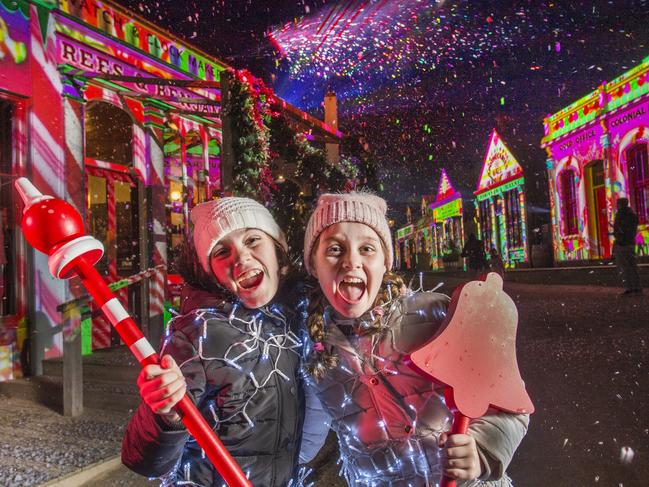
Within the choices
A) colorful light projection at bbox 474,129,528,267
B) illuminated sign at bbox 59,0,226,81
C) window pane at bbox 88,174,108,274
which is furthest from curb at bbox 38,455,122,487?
colorful light projection at bbox 474,129,528,267

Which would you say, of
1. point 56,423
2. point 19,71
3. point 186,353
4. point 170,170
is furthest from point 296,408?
point 170,170

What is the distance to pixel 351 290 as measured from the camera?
157 cm

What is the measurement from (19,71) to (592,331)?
8.34 metres

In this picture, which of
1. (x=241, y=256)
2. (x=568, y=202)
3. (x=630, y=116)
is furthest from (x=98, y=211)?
(x=568, y=202)

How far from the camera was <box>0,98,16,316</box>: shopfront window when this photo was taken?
620cm

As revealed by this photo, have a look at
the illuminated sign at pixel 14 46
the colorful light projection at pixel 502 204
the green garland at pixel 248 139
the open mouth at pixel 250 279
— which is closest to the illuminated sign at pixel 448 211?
the colorful light projection at pixel 502 204

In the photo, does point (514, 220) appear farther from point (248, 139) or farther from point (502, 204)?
point (248, 139)

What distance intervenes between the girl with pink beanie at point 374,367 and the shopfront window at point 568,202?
18.5 meters

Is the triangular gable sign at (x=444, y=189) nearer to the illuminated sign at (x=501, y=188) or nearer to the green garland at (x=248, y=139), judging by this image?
the illuminated sign at (x=501, y=188)

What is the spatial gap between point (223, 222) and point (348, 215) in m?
0.52

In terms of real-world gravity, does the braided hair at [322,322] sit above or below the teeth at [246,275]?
below

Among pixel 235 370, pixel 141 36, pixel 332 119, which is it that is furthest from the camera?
pixel 141 36

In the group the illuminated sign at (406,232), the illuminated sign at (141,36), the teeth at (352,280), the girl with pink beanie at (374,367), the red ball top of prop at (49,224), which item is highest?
the illuminated sign at (141,36)

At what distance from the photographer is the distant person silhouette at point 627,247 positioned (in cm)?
836
